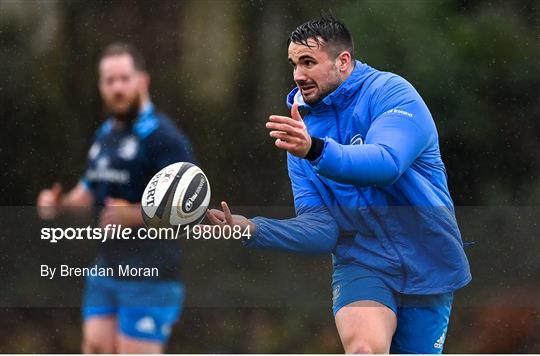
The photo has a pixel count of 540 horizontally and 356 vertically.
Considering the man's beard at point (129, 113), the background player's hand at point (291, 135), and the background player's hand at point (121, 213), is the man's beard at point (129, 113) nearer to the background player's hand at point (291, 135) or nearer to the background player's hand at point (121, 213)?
the background player's hand at point (121, 213)

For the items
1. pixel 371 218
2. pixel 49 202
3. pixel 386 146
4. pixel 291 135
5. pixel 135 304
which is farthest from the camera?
pixel 49 202

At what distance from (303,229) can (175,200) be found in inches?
22.4

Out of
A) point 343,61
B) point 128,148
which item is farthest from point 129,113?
point 343,61

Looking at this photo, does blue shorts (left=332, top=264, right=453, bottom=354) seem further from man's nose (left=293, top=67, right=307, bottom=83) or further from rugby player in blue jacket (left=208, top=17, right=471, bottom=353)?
→ man's nose (left=293, top=67, right=307, bottom=83)

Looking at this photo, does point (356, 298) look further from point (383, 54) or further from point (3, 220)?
point (3, 220)

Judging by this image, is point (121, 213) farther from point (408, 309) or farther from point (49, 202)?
point (408, 309)

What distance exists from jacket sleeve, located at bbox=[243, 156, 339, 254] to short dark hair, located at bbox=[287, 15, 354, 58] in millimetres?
474

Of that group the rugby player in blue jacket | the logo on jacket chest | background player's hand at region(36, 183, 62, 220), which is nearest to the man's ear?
the rugby player in blue jacket

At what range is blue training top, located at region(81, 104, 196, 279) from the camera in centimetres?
502

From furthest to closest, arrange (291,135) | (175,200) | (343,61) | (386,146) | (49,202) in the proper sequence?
(49,202) < (175,200) < (343,61) < (386,146) < (291,135)

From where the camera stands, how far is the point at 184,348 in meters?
5.84

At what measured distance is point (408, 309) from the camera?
160 inches

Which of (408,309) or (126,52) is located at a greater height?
(126,52)

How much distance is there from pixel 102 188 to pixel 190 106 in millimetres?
665
